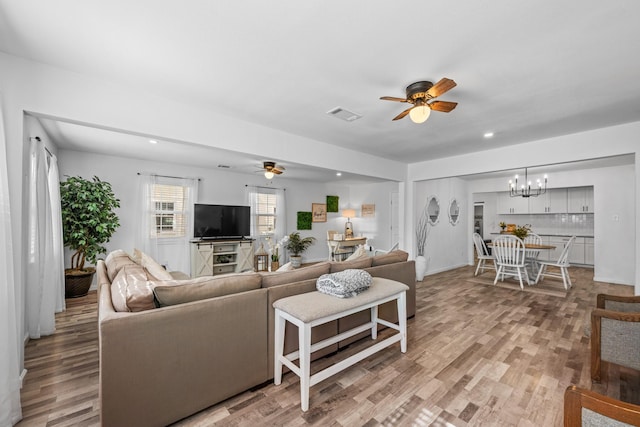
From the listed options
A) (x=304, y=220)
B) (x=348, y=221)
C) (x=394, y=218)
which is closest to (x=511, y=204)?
(x=394, y=218)

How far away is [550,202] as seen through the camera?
7371 mm

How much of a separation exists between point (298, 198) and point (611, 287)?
6.90 metres

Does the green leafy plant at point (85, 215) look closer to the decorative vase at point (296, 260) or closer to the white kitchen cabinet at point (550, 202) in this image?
the decorative vase at point (296, 260)

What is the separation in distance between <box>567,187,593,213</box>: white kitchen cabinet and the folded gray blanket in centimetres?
768

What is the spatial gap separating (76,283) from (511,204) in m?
10.2

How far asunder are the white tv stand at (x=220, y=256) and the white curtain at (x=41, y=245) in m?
2.34

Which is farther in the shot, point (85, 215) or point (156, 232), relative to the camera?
point (156, 232)

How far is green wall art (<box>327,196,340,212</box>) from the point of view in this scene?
332 inches

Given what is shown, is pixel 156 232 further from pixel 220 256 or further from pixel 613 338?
pixel 613 338

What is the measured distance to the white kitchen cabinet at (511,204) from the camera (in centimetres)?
777

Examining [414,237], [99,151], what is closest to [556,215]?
[414,237]

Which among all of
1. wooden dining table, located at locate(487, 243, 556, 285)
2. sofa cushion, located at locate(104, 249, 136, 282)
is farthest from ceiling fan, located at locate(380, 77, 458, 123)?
wooden dining table, located at locate(487, 243, 556, 285)

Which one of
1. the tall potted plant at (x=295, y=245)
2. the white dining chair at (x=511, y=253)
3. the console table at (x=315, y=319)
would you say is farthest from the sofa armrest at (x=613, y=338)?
the tall potted plant at (x=295, y=245)

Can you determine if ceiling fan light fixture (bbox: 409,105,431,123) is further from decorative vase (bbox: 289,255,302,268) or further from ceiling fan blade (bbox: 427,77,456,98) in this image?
decorative vase (bbox: 289,255,302,268)
